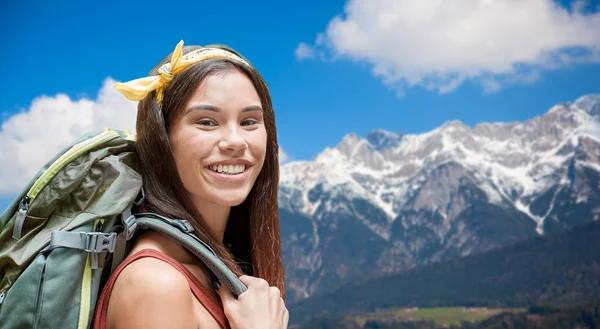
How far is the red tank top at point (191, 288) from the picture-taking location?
3.15m

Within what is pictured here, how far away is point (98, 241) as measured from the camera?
121 inches

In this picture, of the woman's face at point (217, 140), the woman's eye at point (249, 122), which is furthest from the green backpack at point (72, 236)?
the woman's eye at point (249, 122)

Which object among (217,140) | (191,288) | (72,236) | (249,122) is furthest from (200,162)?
(72,236)

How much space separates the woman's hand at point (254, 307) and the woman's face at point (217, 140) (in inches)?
22.6

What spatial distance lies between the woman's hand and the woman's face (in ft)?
1.88

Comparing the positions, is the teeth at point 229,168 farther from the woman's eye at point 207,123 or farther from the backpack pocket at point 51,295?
the backpack pocket at point 51,295

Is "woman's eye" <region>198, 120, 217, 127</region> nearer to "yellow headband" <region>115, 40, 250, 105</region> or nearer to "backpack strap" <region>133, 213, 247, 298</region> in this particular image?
"yellow headband" <region>115, 40, 250, 105</region>

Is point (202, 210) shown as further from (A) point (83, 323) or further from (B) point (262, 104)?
(A) point (83, 323)

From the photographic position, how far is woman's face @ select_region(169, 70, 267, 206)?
3.65 meters

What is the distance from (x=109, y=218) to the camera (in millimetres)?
3250

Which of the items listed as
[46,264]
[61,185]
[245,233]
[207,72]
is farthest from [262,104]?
[46,264]

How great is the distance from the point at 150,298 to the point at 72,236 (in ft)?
1.70

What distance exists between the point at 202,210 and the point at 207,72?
926 millimetres

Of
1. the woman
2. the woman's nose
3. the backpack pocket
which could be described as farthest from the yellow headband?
the backpack pocket
